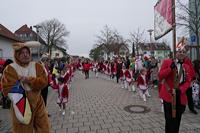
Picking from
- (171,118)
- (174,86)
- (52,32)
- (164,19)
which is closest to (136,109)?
(171,118)

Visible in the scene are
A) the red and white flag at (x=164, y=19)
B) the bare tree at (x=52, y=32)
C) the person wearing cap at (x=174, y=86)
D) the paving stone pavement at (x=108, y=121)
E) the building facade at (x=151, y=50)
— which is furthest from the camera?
the bare tree at (x=52, y=32)

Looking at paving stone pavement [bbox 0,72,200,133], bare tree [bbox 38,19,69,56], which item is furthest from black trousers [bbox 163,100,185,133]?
bare tree [bbox 38,19,69,56]

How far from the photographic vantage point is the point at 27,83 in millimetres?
2535

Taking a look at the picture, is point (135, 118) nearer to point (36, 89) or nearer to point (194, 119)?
point (194, 119)

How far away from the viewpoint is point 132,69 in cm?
966

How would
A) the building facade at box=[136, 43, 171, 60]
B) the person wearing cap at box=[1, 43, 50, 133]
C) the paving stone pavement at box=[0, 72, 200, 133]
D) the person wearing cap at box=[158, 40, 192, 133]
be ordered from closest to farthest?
the person wearing cap at box=[1, 43, 50, 133] → the person wearing cap at box=[158, 40, 192, 133] → the paving stone pavement at box=[0, 72, 200, 133] → the building facade at box=[136, 43, 171, 60]

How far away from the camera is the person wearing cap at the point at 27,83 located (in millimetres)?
2473

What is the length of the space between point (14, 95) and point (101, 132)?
2.36 m

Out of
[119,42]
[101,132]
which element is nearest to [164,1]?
[101,132]

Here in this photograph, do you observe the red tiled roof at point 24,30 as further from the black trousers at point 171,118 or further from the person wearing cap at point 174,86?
the black trousers at point 171,118

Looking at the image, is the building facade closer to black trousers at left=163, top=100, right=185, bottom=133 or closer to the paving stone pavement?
the paving stone pavement

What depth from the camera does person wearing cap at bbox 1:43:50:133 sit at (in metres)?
2.47

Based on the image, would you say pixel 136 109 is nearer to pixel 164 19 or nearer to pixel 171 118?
pixel 171 118

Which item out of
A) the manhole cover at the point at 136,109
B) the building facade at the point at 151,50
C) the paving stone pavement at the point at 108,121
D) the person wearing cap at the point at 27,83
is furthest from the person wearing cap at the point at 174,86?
the building facade at the point at 151,50
